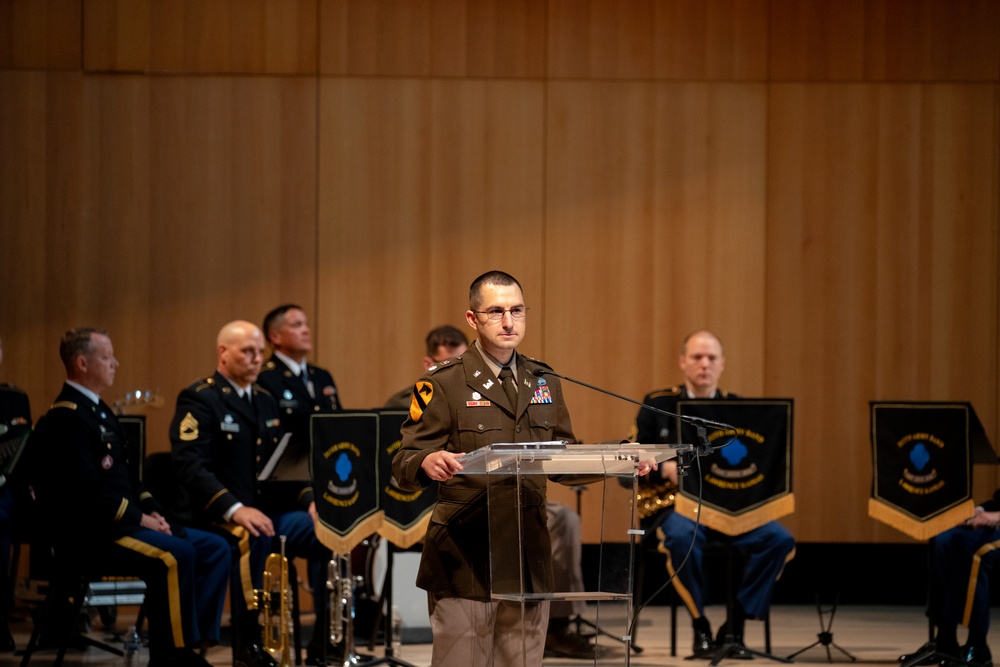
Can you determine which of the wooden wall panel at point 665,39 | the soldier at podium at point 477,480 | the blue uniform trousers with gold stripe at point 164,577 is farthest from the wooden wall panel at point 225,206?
the soldier at podium at point 477,480

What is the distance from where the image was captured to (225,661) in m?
5.71

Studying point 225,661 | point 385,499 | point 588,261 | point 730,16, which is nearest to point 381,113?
point 588,261

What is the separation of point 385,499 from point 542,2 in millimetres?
3423

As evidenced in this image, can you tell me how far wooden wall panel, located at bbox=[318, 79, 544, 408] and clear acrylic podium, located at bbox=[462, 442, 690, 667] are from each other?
4.06 meters

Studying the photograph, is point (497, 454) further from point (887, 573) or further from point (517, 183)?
point (887, 573)

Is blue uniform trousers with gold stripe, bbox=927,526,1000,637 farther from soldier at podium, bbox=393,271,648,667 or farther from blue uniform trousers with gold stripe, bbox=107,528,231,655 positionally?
blue uniform trousers with gold stripe, bbox=107,528,231,655

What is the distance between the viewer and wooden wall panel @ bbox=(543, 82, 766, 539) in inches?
294

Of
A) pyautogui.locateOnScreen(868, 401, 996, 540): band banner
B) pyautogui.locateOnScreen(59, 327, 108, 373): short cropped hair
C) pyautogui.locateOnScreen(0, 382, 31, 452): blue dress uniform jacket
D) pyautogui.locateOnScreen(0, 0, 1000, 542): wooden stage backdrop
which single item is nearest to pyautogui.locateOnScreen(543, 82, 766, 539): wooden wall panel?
pyautogui.locateOnScreen(0, 0, 1000, 542): wooden stage backdrop

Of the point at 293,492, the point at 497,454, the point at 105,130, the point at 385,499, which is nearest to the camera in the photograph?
the point at 497,454

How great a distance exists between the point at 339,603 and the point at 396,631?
54 centimetres

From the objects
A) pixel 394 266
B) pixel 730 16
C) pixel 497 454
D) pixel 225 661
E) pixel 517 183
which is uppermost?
pixel 730 16

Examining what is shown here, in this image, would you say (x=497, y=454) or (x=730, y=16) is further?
(x=730, y=16)

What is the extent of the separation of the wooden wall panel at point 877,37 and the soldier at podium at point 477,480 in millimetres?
4567

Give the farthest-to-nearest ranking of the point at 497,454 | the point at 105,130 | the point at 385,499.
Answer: the point at 105,130
the point at 385,499
the point at 497,454
